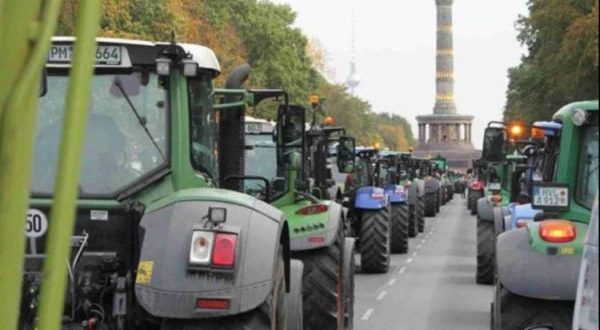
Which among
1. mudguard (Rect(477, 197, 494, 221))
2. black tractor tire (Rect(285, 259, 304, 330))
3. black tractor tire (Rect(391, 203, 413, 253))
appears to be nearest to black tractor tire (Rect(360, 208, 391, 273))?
mudguard (Rect(477, 197, 494, 221))

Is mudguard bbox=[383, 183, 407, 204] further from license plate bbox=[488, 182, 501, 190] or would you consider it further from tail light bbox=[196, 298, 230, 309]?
tail light bbox=[196, 298, 230, 309]

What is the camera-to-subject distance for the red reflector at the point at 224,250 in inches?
203

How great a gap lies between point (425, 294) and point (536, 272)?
42.6ft

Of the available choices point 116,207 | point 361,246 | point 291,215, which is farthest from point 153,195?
point 361,246

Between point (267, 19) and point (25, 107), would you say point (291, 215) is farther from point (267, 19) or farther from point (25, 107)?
point (267, 19)

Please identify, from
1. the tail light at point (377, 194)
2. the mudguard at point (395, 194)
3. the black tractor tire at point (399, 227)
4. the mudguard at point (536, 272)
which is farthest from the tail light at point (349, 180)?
the mudguard at point (536, 272)

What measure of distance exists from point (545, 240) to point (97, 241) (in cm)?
261

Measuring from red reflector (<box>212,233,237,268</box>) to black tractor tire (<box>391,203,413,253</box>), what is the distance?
74.2 ft

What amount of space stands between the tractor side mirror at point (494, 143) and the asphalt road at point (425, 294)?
5783 mm

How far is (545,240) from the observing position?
6.84 m

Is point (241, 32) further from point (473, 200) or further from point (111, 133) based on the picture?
point (111, 133)

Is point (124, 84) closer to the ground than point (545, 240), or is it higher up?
higher up

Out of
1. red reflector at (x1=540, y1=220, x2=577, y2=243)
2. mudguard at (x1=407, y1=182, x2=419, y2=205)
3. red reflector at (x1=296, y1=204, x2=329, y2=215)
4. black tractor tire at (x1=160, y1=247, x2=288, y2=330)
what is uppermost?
red reflector at (x1=540, y1=220, x2=577, y2=243)

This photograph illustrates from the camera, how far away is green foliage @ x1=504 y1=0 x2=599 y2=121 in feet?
119
